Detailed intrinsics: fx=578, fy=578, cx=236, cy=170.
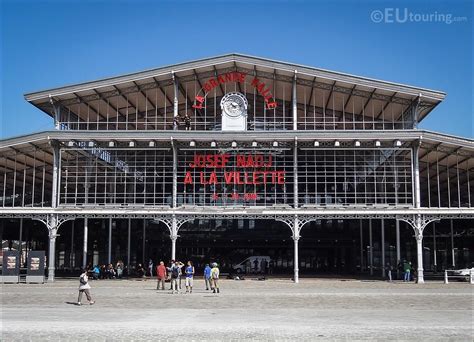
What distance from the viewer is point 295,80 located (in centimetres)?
3928

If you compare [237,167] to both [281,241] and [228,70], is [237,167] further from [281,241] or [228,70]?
[281,241]

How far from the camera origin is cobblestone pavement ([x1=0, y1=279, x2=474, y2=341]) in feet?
45.7

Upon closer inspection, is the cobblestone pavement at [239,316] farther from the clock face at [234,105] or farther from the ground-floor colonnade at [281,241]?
the ground-floor colonnade at [281,241]

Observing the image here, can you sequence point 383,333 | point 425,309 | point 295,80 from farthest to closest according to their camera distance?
1. point 295,80
2. point 425,309
3. point 383,333

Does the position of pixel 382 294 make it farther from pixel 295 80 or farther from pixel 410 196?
pixel 295 80

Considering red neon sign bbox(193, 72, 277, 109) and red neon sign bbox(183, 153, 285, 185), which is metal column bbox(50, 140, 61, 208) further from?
red neon sign bbox(193, 72, 277, 109)

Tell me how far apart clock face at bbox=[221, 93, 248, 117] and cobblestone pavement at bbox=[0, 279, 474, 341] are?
13.8 meters

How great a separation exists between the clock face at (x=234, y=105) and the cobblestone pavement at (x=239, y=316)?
13.8 m

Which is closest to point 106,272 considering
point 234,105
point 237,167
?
point 237,167

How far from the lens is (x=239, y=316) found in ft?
59.2

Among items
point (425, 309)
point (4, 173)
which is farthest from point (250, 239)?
point (425, 309)

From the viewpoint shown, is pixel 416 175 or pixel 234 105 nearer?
pixel 416 175

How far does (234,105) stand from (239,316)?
2214 centimetres

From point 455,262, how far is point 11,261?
3644 cm
